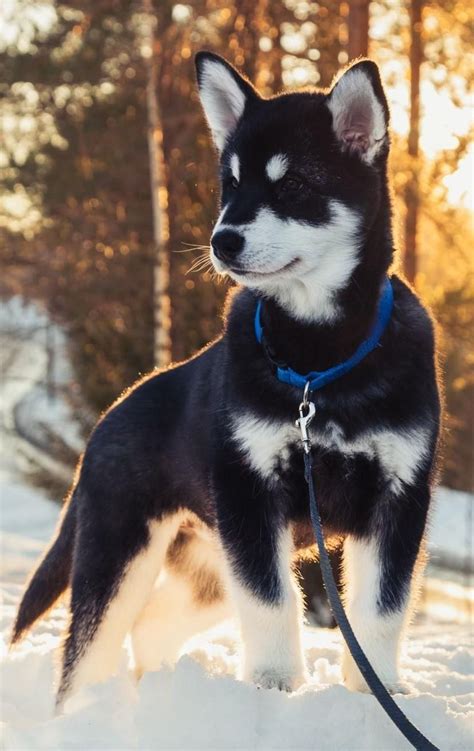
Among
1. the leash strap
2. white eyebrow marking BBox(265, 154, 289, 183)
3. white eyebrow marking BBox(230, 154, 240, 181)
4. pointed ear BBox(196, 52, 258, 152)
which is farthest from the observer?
pointed ear BBox(196, 52, 258, 152)

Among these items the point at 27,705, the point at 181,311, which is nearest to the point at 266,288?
the point at 27,705

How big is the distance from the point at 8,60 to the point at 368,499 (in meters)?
18.3

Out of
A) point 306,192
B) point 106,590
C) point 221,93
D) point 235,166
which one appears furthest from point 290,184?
point 106,590

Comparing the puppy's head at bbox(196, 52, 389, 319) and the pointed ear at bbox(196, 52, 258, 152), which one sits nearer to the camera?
the puppy's head at bbox(196, 52, 389, 319)

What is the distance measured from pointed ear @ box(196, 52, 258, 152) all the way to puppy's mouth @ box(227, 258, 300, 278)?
709 mm

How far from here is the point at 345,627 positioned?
122 inches

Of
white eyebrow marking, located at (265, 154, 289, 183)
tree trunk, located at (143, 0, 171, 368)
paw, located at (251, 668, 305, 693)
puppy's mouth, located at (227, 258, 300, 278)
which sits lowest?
tree trunk, located at (143, 0, 171, 368)

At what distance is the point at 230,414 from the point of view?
11.3 ft

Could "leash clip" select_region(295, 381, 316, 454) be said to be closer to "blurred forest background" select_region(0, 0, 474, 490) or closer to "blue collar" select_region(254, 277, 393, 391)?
"blue collar" select_region(254, 277, 393, 391)

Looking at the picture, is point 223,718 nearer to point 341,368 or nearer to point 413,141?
point 341,368

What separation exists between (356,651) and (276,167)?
62.2 inches

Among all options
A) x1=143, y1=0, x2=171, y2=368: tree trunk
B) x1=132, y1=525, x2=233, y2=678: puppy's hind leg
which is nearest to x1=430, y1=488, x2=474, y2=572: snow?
x1=143, y1=0, x2=171, y2=368: tree trunk

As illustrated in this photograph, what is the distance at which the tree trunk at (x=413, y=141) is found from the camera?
1370 cm

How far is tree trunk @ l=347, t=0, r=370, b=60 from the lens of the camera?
10195 mm
